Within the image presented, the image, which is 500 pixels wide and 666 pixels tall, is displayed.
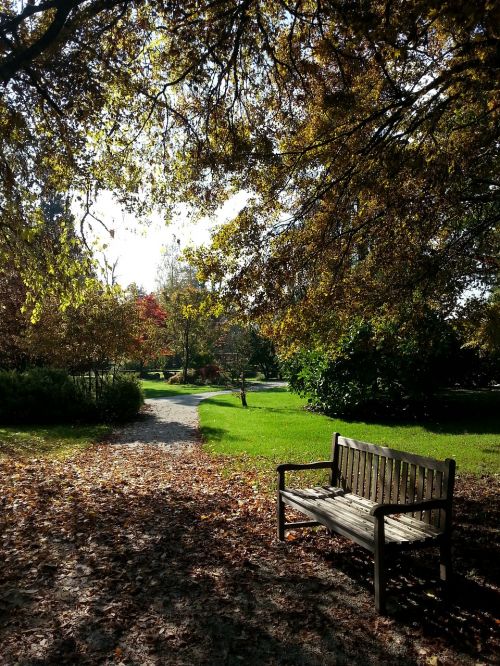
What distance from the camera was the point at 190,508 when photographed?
6.81 meters

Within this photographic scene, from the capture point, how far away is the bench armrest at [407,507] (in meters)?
3.96

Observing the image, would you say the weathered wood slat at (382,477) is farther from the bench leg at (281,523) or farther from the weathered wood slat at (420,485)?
the bench leg at (281,523)

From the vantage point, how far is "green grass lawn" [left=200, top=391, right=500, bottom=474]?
10.4m

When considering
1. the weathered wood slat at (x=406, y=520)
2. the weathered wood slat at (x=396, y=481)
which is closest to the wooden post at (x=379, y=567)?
the weathered wood slat at (x=406, y=520)

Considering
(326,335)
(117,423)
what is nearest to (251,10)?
(326,335)

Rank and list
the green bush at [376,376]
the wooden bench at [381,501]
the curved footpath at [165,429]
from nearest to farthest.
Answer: the wooden bench at [381,501]
the curved footpath at [165,429]
the green bush at [376,376]

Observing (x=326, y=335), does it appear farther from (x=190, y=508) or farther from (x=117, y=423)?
(x=117, y=423)

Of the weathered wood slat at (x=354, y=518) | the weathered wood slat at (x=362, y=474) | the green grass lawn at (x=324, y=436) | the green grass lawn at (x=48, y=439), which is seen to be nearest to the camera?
the weathered wood slat at (x=354, y=518)

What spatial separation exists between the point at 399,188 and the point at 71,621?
21.7 ft

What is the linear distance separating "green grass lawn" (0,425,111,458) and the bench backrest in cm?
753

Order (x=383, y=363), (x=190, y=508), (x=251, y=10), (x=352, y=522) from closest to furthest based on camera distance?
1. (x=352, y=522)
2. (x=251, y=10)
3. (x=190, y=508)
4. (x=383, y=363)

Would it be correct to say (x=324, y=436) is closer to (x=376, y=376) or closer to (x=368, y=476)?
(x=376, y=376)

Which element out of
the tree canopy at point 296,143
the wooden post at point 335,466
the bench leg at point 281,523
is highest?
the tree canopy at point 296,143

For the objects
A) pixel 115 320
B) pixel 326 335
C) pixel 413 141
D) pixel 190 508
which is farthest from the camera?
pixel 115 320
